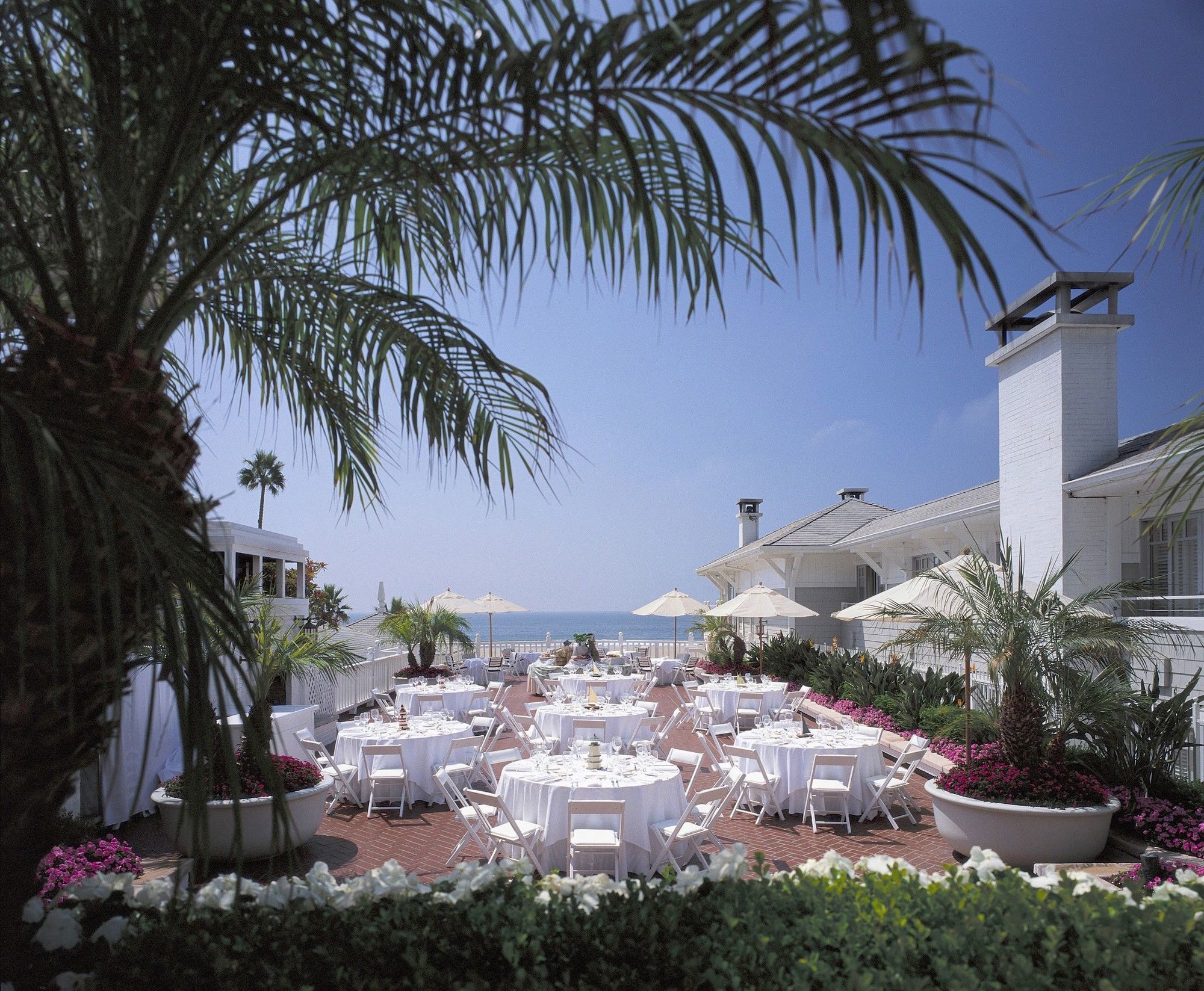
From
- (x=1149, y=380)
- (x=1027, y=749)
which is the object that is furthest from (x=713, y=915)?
(x=1149, y=380)

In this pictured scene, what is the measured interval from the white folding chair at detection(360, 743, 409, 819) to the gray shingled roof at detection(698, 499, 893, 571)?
1503cm

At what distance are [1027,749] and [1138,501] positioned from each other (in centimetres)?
515

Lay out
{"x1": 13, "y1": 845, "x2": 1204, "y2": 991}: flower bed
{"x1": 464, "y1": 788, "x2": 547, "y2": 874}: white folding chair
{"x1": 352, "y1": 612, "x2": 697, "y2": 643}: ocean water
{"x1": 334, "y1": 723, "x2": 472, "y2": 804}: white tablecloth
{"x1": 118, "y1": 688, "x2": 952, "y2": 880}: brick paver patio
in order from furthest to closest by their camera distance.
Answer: {"x1": 352, "y1": 612, "x2": 697, "y2": 643}: ocean water < {"x1": 334, "y1": 723, "x2": 472, "y2": 804}: white tablecloth < {"x1": 118, "y1": 688, "x2": 952, "y2": 880}: brick paver patio < {"x1": 464, "y1": 788, "x2": 547, "y2": 874}: white folding chair < {"x1": 13, "y1": 845, "x2": 1204, "y2": 991}: flower bed

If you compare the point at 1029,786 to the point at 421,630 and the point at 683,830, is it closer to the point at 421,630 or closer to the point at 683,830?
the point at 683,830

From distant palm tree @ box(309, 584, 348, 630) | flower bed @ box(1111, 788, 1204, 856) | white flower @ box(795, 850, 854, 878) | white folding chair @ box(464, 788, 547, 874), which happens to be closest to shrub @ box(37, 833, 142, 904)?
white folding chair @ box(464, 788, 547, 874)

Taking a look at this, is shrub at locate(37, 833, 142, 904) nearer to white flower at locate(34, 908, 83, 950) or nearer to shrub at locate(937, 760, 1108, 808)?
white flower at locate(34, 908, 83, 950)

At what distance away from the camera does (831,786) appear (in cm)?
966

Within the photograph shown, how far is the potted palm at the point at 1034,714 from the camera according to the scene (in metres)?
7.72

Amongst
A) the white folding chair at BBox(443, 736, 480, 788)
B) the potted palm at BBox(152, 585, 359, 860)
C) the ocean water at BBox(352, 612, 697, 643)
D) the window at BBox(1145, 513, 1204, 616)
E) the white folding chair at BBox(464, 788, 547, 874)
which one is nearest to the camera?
the white folding chair at BBox(464, 788, 547, 874)

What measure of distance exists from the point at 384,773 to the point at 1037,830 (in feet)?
22.7

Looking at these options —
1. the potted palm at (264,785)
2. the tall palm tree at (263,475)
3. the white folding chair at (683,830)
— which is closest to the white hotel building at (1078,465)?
the white folding chair at (683,830)

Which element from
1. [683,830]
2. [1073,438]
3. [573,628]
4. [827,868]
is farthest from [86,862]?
[573,628]

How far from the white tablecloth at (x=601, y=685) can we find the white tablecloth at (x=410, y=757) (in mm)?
7522

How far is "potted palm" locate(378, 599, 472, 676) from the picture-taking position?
2120 centimetres
